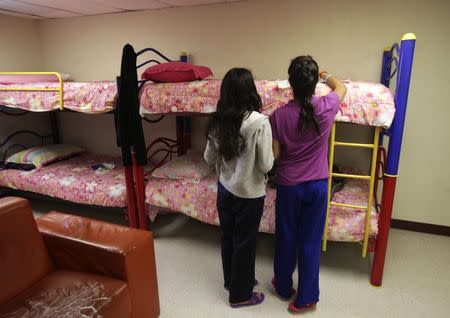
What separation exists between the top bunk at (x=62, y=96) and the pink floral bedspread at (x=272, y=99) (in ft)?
1.21

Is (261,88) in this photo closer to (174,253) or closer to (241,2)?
(241,2)

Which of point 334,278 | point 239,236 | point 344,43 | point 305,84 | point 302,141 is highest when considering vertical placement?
point 344,43

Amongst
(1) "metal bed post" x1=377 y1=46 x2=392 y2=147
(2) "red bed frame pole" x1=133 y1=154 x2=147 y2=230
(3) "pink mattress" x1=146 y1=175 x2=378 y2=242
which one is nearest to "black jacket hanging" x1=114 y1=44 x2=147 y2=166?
(2) "red bed frame pole" x1=133 y1=154 x2=147 y2=230

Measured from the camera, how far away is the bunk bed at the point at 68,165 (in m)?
2.82

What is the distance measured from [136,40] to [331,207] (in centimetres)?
281

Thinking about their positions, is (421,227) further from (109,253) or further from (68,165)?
(68,165)

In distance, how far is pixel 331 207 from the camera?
228cm

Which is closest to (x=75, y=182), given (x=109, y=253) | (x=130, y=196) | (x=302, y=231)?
(x=130, y=196)

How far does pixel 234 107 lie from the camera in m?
1.72

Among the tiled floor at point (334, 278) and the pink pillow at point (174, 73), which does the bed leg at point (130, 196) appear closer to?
the tiled floor at point (334, 278)

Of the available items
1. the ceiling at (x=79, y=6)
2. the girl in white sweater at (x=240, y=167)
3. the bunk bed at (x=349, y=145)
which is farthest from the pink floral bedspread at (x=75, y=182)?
the ceiling at (x=79, y=6)

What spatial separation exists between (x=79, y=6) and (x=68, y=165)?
171cm

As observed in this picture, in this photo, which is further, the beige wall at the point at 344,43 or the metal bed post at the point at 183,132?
the metal bed post at the point at 183,132

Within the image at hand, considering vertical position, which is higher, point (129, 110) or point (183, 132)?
point (129, 110)
